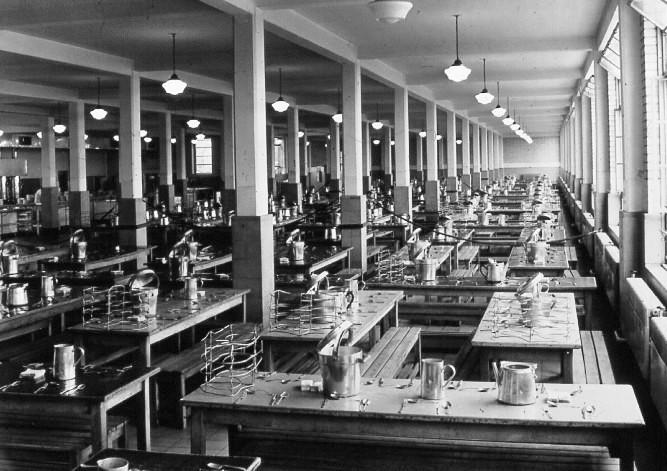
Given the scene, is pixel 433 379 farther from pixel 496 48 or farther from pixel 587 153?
pixel 587 153

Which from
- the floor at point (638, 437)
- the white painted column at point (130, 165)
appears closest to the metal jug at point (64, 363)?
the floor at point (638, 437)

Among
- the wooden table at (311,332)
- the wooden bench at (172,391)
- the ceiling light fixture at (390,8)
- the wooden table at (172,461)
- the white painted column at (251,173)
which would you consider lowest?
the wooden bench at (172,391)

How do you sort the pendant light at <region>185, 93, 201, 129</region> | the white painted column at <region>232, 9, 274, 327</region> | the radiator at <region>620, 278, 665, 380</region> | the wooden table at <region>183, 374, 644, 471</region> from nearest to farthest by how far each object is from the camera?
the wooden table at <region>183, 374, 644, 471</region>
the radiator at <region>620, 278, 665, 380</region>
the white painted column at <region>232, 9, 274, 327</region>
the pendant light at <region>185, 93, 201, 129</region>

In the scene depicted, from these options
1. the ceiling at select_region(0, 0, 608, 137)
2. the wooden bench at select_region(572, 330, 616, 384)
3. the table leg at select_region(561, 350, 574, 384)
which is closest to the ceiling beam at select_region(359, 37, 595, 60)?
the ceiling at select_region(0, 0, 608, 137)

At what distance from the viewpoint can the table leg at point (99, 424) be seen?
4.66m

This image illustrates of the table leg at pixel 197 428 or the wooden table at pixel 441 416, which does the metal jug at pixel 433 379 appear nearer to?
the wooden table at pixel 441 416

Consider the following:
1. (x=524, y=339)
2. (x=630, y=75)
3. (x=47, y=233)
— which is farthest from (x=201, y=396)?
(x=47, y=233)

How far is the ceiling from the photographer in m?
10.4

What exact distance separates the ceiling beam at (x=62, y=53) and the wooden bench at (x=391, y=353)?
7961 millimetres

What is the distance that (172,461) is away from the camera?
11.5 ft

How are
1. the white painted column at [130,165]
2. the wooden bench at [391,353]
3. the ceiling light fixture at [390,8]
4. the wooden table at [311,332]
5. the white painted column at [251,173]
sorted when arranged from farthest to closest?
the white painted column at [130,165] → the white painted column at [251,173] → the ceiling light fixture at [390,8] → the wooden bench at [391,353] → the wooden table at [311,332]

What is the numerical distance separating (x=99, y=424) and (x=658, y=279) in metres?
5.81

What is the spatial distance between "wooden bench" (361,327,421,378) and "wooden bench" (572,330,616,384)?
140cm

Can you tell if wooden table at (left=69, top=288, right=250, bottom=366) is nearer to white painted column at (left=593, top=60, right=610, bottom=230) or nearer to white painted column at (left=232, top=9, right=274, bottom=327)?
white painted column at (left=232, top=9, right=274, bottom=327)
